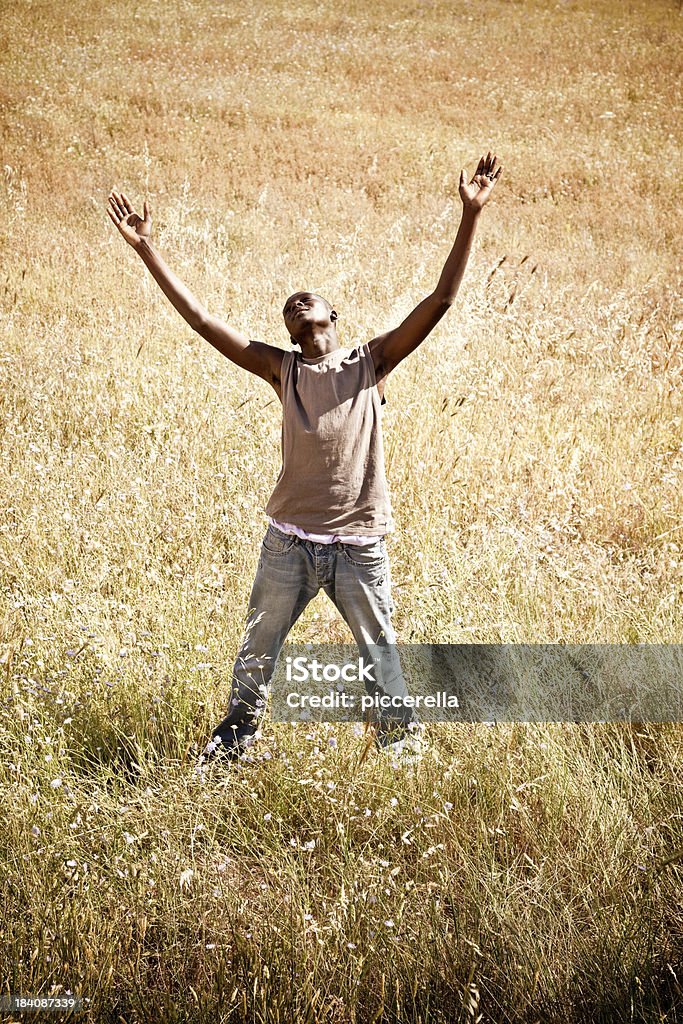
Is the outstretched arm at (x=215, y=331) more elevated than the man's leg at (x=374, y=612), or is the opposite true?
the outstretched arm at (x=215, y=331)

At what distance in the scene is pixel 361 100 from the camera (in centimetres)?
751

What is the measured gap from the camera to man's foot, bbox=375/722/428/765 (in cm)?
203

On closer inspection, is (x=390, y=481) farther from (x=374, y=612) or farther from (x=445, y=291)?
(x=445, y=291)

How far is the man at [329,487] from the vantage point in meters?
2.06

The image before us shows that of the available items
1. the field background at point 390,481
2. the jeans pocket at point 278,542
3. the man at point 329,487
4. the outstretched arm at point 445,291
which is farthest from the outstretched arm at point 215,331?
the field background at point 390,481

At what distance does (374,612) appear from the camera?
2.13m

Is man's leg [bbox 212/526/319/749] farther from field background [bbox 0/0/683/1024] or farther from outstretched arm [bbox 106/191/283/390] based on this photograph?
outstretched arm [bbox 106/191/283/390]

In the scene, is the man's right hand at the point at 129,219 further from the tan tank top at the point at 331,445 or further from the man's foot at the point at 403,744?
the man's foot at the point at 403,744

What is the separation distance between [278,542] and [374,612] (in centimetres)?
32

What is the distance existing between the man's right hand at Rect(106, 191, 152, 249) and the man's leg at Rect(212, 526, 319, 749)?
3.11ft

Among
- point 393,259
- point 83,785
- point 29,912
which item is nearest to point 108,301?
point 393,259

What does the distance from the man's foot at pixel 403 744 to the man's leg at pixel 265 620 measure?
0.34 meters

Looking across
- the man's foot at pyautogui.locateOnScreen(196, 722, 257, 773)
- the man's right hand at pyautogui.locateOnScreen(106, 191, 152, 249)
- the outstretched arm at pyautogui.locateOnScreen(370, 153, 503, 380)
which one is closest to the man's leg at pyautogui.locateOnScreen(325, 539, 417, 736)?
the man's foot at pyautogui.locateOnScreen(196, 722, 257, 773)

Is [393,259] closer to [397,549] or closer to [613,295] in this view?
[613,295]
